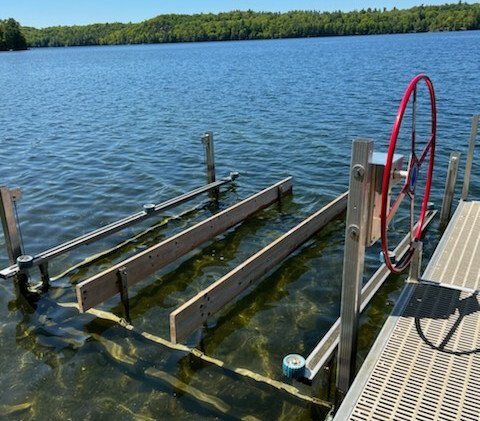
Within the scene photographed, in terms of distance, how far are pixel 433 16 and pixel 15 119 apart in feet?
623

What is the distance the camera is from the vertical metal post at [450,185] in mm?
10805

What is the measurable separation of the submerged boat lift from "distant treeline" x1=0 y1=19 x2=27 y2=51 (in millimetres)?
163908

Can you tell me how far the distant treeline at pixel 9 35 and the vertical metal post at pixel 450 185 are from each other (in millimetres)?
166560

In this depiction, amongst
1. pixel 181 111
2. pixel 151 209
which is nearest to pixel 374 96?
pixel 181 111

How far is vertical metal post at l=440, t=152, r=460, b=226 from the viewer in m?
10.8

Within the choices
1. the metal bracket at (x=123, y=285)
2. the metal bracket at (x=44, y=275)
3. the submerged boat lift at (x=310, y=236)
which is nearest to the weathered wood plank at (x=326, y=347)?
the submerged boat lift at (x=310, y=236)

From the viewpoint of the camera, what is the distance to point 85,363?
7035mm

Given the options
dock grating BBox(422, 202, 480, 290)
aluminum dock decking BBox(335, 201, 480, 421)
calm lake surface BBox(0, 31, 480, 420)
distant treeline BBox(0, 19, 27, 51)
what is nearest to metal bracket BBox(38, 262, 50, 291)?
calm lake surface BBox(0, 31, 480, 420)

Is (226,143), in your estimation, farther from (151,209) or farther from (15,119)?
(15,119)

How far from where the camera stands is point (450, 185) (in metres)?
11.1

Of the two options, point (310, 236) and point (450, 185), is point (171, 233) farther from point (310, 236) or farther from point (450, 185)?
point (450, 185)

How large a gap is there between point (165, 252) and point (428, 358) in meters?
5.03

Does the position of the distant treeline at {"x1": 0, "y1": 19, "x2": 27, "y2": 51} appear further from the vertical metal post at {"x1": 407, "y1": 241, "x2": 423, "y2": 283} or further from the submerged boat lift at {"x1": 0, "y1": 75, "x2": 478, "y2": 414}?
the vertical metal post at {"x1": 407, "y1": 241, "x2": 423, "y2": 283}

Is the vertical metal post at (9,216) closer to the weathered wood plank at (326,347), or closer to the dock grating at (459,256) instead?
the weathered wood plank at (326,347)
